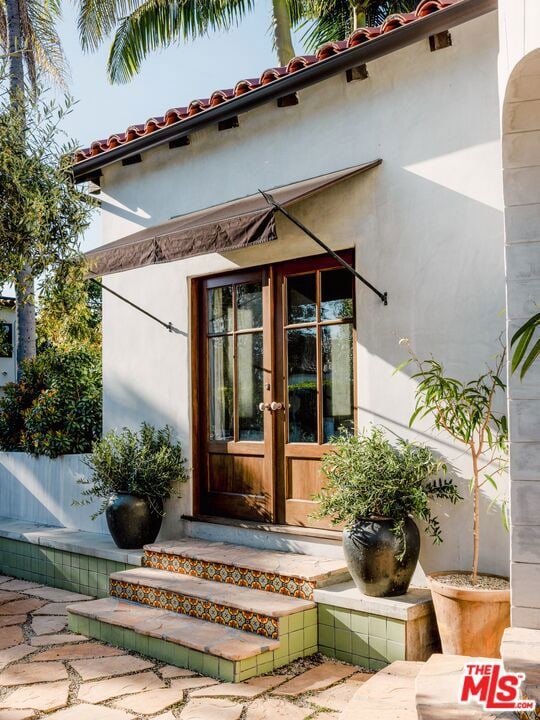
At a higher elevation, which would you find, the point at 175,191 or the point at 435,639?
the point at 175,191

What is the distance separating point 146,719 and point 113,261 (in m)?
4.03

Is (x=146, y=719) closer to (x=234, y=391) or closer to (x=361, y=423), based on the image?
(x=361, y=423)

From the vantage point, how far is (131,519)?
770cm

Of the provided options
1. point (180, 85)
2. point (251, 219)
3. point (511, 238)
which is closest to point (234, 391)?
point (251, 219)

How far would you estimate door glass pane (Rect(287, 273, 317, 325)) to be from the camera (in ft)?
23.8

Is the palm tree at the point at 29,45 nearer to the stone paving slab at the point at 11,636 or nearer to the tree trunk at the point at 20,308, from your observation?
the tree trunk at the point at 20,308

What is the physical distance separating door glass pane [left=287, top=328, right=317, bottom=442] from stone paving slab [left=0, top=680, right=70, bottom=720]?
3.08 metres

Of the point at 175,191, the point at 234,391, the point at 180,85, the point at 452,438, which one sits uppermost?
the point at 180,85

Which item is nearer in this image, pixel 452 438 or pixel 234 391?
pixel 452 438

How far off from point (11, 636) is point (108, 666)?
1.32 m

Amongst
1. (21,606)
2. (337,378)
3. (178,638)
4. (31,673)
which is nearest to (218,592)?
(178,638)

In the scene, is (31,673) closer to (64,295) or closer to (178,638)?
(178,638)

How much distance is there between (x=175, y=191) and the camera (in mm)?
8625

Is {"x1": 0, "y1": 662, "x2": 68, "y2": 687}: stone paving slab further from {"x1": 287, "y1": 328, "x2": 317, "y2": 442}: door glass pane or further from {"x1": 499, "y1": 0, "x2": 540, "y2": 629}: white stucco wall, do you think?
{"x1": 499, "y1": 0, "x2": 540, "y2": 629}: white stucco wall
